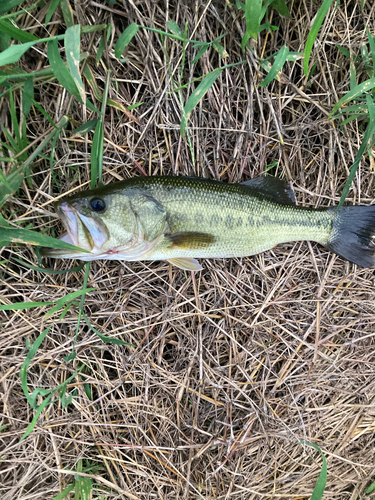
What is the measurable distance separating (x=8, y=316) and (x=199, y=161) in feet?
7.50

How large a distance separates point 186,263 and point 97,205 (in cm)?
90

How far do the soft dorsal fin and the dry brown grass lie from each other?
17 cm

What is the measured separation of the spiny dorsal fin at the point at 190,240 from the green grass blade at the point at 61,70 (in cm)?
126

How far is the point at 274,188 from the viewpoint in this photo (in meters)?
2.62

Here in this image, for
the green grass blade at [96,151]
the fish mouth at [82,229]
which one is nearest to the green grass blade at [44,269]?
the fish mouth at [82,229]

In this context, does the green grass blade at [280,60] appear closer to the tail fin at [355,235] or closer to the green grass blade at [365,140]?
the green grass blade at [365,140]

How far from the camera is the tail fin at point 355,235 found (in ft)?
8.73

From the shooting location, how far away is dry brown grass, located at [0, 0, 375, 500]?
2.51 meters

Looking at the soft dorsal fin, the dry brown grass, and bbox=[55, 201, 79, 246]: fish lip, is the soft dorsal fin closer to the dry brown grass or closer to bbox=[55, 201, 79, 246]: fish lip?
the dry brown grass

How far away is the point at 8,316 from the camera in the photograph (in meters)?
2.53

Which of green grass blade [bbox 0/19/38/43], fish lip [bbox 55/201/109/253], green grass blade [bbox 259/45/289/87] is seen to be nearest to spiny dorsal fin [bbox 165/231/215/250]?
fish lip [bbox 55/201/109/253]

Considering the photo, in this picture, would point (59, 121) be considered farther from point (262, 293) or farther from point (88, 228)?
point (262, 293)

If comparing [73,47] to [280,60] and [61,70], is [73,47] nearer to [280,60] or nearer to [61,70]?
[61,70]

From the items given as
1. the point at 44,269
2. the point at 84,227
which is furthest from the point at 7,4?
the point at 44,269
